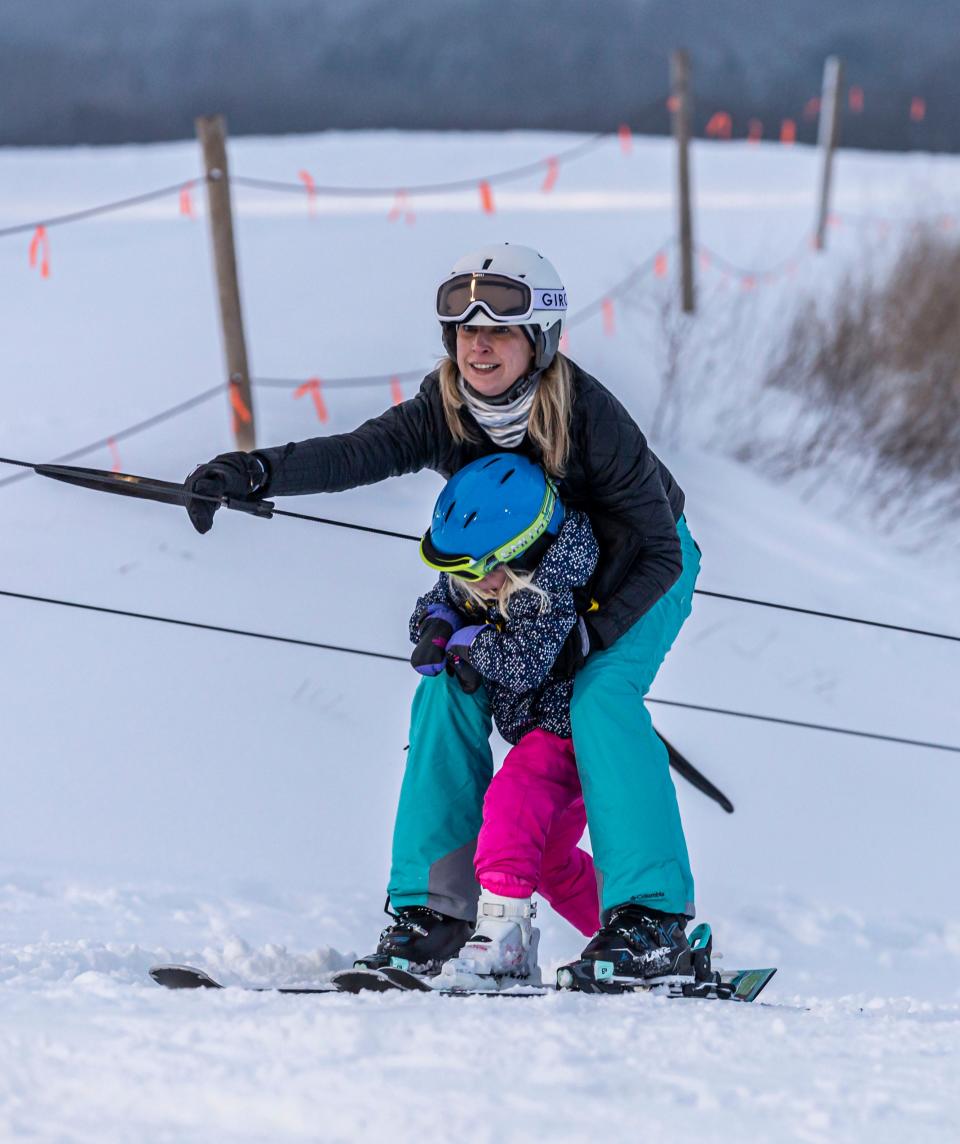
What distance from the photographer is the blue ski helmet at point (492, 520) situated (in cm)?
283

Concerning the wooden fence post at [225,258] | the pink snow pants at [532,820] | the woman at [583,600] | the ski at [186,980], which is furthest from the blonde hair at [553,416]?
the wooden fence post at [225,258]

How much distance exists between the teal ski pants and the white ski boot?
15 centimetres

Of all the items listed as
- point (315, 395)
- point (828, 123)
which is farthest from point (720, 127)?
point (315, 395)

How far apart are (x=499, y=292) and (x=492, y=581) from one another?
58 centimetres

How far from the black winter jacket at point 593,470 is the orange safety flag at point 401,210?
32.1 feet

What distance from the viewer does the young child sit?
2840 mm

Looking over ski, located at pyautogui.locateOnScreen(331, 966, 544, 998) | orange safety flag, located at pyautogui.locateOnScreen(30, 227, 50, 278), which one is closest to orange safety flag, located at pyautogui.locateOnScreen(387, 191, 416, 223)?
orange safety flag, located at pyautogui.locateOnScreen(30, 227, 50, 278)

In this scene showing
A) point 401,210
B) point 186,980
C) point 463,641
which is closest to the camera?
point 186,980

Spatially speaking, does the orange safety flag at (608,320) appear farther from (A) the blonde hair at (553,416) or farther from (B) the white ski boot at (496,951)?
(B) the white ski boot at (496,951)

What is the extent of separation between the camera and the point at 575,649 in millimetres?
2969

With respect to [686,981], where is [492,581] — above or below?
above

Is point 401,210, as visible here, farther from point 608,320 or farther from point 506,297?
point 506,297

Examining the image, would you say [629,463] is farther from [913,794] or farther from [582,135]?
[582,135]

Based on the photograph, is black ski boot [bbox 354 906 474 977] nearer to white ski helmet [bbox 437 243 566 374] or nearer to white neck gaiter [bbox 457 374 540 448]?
white neck gaiter [bbox 457 374 540 448]
